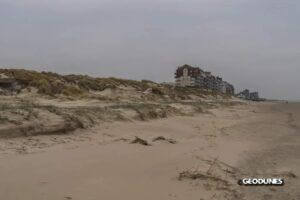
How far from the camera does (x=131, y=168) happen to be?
8.86 metres

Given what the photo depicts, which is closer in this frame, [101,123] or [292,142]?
[101,123]

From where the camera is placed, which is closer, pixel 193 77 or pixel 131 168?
pixel 131 168

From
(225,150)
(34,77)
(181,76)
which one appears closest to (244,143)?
(225,150)

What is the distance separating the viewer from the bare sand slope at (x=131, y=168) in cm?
703

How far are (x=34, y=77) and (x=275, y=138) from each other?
18645 mm

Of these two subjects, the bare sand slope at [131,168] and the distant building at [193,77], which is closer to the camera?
the bare sand slope at [131,168]

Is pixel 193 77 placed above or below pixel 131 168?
above

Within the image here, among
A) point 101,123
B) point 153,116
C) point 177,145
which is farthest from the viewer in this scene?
point 153,116

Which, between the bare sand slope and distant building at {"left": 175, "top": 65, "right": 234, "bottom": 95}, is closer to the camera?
the bare sand slope

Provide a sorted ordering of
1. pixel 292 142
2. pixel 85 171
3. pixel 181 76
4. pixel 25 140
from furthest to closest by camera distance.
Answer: pixel 181 76, pixel 292 142, pixel 25 140, pixel 85 171

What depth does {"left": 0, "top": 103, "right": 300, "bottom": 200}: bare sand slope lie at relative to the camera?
703 centimetres

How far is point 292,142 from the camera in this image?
16.3 meters

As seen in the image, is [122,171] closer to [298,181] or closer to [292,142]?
[298,181]

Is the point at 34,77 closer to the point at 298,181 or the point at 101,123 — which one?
the point at 101,123
